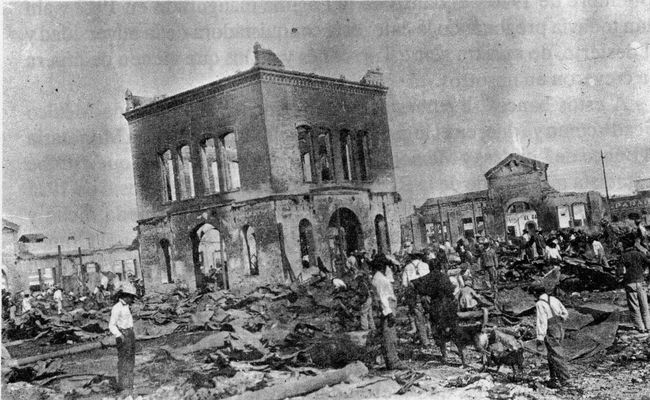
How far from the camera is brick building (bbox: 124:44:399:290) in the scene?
18.1 meters

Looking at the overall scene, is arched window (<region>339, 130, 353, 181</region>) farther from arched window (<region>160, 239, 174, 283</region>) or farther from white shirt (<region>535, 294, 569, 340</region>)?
white shirt (<region>535, 294, 569, 340</region>)

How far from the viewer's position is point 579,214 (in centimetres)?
3484

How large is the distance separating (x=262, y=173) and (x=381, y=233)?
6113 mm

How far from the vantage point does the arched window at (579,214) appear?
34812mm

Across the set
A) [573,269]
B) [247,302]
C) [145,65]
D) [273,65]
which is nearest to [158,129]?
[273,65]

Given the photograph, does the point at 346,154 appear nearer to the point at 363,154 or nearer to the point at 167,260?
the point at 363,154

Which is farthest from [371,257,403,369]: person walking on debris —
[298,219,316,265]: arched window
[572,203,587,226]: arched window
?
[572,203,587,226]: arched window

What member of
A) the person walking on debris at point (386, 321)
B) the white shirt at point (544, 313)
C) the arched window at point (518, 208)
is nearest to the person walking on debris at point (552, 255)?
the person walking on debris at point (386, 321)

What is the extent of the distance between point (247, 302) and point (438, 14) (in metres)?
9.38

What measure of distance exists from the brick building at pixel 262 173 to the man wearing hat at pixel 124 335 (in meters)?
10.2

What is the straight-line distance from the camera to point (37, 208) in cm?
926

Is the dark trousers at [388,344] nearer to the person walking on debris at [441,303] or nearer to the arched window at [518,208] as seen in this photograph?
the person walking on debris at [441,303]

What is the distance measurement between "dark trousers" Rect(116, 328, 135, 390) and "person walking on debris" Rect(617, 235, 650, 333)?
812 centimetres

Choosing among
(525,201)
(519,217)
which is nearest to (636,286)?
(525,201)
